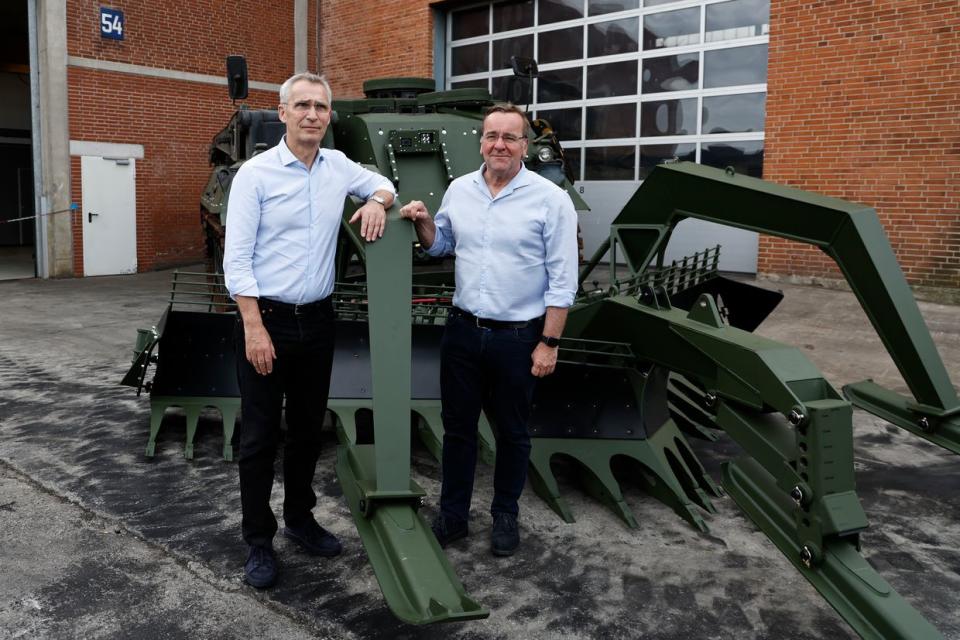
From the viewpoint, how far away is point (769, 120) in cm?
1032

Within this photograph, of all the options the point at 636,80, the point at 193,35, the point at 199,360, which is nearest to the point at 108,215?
the point at 193,35

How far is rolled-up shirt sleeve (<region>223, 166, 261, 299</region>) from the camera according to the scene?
286cm

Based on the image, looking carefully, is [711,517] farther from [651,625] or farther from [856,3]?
[856,3]

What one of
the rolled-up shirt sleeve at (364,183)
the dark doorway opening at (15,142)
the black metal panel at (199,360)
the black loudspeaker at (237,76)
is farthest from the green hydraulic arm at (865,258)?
the dark doorway opening at (15,142)

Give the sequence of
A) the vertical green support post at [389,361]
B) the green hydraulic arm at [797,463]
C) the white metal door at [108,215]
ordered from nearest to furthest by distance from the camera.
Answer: the green hydraulic arm at [797,463], the vertical green support post at [389,361], the white metal door at [108,215]

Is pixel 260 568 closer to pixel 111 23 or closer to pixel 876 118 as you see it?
pixel 876 118

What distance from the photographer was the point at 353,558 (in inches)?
132

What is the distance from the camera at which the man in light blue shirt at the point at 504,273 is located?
324 cm

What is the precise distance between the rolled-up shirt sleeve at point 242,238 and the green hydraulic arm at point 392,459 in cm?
40

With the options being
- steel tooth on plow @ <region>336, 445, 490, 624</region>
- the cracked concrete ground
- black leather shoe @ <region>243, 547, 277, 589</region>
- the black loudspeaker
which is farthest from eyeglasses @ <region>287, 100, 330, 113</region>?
the black loudspeaker

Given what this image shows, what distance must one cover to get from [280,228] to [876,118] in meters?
8.49

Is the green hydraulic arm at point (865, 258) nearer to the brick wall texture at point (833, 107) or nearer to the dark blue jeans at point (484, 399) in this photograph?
the dark blue jeans at point (484, 399)

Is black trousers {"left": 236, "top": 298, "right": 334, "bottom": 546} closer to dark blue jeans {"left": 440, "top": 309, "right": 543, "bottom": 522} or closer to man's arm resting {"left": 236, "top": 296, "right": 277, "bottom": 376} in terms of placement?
man's arm resting {"left": 236, "top": 296, "right": 277, "bottom": 376}

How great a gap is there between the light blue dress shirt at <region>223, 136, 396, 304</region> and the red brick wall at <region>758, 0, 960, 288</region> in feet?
26.5
